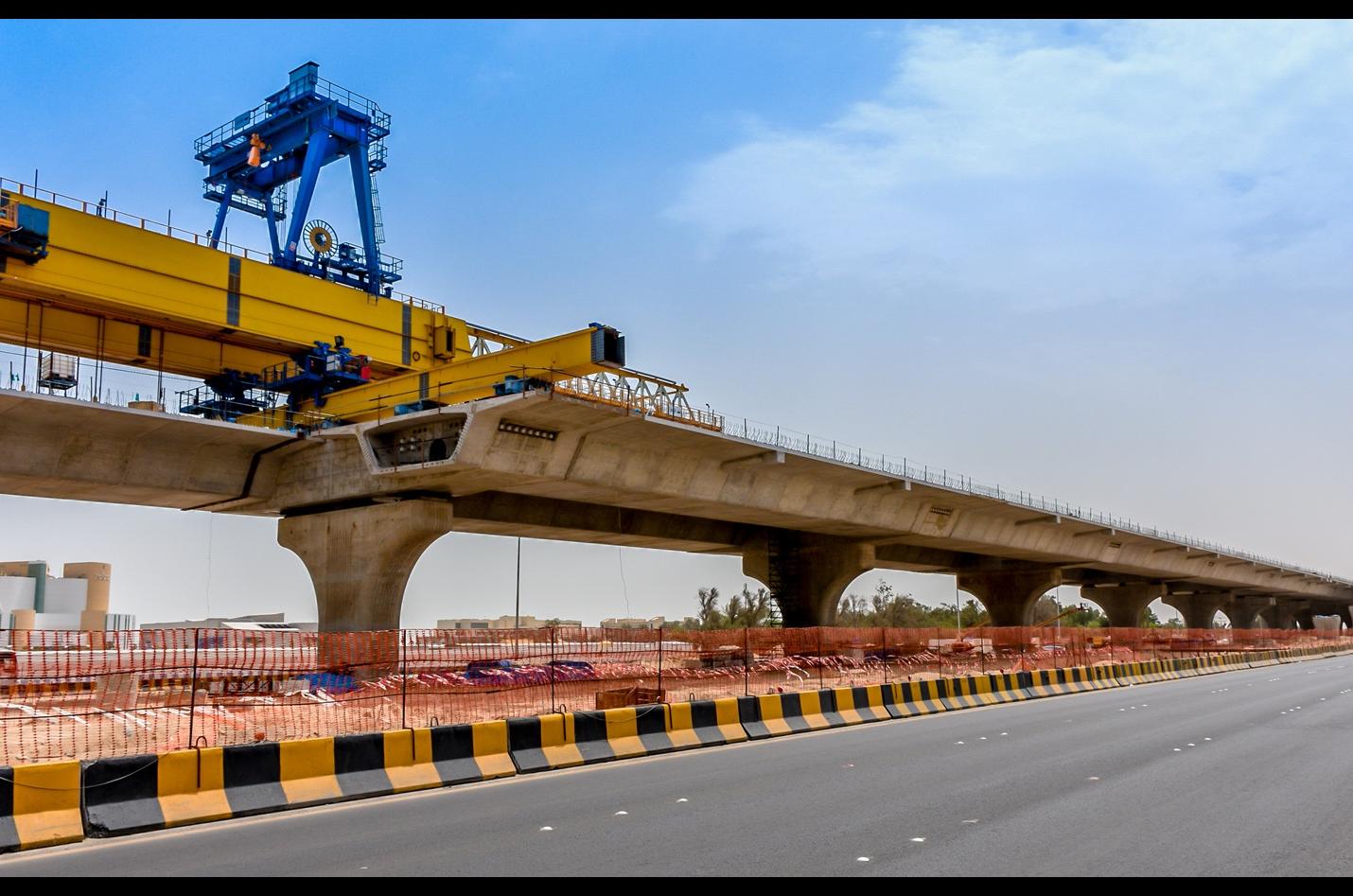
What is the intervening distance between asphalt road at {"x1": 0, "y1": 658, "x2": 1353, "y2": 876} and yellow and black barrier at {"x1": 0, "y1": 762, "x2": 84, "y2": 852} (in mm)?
344

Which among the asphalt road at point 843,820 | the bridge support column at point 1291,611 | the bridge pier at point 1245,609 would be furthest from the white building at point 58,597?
the bridge support column at point 1291,611

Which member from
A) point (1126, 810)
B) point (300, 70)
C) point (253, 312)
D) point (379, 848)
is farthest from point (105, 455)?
point (1126, 810)

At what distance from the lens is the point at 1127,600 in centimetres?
8388

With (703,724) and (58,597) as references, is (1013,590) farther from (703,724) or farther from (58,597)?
(58,597)

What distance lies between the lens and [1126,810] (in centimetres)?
898

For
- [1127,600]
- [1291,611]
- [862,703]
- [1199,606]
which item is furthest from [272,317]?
[1291,611]

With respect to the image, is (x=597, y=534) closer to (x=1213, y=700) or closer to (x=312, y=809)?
A: (x=1213, y=700)

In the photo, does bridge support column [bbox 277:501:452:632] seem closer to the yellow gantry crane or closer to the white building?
the yellow gantry crane

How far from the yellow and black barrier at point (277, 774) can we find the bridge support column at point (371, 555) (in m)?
21.3

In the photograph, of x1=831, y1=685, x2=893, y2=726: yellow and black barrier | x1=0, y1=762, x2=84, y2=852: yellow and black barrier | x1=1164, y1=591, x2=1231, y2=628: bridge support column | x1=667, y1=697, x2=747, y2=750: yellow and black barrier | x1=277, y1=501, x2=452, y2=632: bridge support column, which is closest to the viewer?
x1=0, y1=762, x2=84, y2=852: yellow and black barrier

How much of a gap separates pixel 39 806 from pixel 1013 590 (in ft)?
206

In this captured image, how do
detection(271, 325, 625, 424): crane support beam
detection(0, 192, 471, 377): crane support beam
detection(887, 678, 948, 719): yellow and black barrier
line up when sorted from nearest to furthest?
detection(887, 678, 948, 719): yellow and black barrier
detection(271, 325, 625, 424): crane support beam
detection(0, 192, 471, 377): crane support beam

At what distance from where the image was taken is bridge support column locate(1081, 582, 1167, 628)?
274 feet

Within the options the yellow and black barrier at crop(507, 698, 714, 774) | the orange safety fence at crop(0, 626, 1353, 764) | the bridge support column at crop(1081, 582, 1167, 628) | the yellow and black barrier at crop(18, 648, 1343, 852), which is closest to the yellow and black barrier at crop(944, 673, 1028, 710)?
the orange safety fence at crop(0, 626, 1353, 764)
